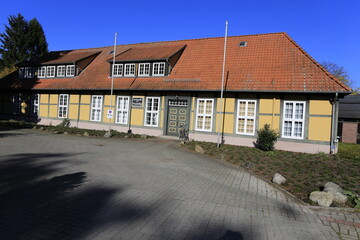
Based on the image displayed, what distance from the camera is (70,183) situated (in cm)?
580

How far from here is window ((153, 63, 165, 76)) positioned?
56.6 feet

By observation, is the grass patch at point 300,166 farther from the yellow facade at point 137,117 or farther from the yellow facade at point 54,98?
the yellow facade at point 54,98

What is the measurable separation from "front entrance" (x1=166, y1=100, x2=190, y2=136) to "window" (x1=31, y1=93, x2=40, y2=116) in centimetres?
1354

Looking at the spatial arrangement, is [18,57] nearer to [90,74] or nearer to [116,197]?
[90,74]

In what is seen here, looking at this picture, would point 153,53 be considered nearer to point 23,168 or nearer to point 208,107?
point 208,107

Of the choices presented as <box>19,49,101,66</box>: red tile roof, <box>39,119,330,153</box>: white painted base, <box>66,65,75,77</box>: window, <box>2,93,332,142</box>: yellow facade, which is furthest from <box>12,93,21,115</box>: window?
<box>39,119,330,153</box>: white painted base

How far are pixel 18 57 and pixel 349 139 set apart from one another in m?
50.1

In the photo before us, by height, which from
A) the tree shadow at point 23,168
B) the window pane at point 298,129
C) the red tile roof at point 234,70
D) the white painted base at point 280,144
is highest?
the red tile roof at point 234,70

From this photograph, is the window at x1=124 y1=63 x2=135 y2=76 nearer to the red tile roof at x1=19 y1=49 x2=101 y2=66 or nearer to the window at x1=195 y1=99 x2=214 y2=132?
the red tile roof at x1=19 y1=49 x2=101 y2=66

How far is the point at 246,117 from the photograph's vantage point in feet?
46.2

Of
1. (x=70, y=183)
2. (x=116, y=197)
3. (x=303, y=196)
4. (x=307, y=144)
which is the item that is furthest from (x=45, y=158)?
(x=307, y=144)

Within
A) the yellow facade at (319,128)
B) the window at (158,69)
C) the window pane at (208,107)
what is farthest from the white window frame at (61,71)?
the yellow facade at (319,128)

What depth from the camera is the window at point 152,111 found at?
16.6m

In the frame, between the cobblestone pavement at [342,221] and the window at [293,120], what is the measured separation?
320 inches
